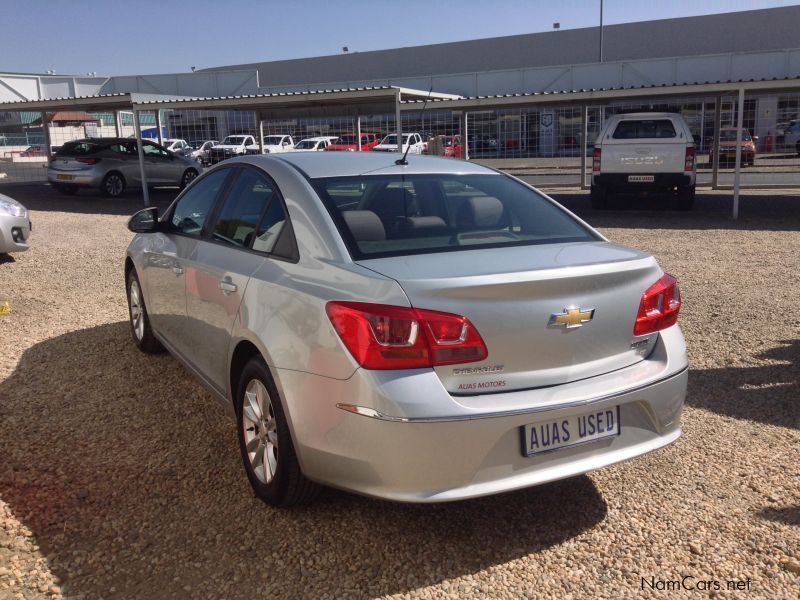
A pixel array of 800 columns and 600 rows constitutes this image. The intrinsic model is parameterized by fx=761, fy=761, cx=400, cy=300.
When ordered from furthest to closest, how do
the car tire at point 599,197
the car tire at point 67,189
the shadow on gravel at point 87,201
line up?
the car tire at point 67,189 → the shadow on gravel at point 87,201 → the car tire at point 599,197

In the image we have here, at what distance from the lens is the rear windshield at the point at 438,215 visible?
11.0ft

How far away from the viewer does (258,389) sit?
346 centimetres

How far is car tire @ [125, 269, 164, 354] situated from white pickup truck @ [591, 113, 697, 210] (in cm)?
1153

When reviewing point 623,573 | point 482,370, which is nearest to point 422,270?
point 482,370

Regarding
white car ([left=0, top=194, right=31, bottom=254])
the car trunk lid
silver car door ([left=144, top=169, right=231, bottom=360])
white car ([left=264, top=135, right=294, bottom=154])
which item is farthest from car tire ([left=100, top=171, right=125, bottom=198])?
the car trunk lid

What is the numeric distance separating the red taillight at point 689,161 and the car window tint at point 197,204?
39.9 feet

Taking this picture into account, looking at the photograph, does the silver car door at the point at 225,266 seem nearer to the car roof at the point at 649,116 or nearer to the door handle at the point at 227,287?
the door handle at the point at 227,287

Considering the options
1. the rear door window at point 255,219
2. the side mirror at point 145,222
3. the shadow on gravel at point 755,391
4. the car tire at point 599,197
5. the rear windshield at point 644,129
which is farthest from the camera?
the car tire at point 599,197

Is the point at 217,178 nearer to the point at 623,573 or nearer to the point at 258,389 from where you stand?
the point at 258,389

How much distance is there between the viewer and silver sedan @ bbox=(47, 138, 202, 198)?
2075 centimetres

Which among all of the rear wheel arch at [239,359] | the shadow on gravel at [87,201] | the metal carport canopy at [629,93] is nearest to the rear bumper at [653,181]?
the metal carport canopy at [629,93]

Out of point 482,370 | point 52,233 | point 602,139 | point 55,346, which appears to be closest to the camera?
point 482,370

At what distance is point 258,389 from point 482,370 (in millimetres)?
1141

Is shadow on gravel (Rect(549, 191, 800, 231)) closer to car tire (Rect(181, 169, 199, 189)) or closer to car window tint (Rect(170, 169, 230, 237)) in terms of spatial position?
car window tint (Rect(170, 169, 230, 237))
